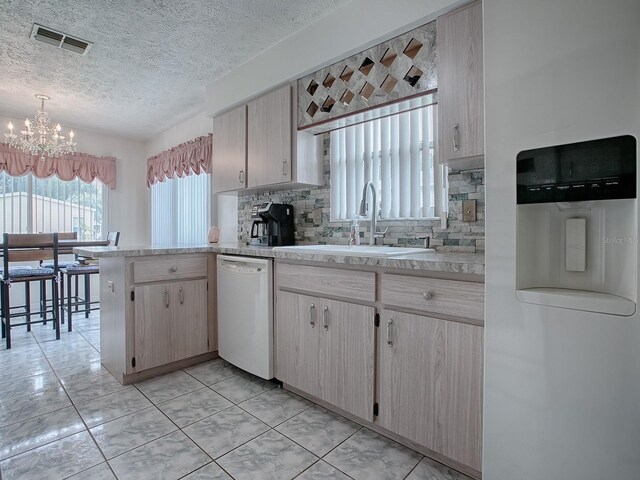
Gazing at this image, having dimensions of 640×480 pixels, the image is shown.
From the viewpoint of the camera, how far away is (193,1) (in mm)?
2102

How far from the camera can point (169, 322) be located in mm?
2414

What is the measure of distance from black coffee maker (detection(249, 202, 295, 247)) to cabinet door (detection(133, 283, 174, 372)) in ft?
2.61

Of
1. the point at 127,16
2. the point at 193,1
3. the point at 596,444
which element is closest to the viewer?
the point at 596,444

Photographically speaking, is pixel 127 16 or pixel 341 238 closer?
pixel 127 16

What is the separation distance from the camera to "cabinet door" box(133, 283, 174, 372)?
7.43 feet

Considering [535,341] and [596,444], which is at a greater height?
[535,341]

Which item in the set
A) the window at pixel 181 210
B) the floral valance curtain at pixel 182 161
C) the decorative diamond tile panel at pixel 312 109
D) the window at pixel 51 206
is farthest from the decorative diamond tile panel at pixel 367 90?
the window at pixel 51 206

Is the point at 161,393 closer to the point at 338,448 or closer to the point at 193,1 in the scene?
the point at 338,448

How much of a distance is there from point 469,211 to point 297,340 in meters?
1.20

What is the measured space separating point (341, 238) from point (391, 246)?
0.45 meters

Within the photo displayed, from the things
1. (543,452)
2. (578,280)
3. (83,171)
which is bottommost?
(543,452)

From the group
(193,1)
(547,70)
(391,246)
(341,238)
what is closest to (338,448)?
(391,246)

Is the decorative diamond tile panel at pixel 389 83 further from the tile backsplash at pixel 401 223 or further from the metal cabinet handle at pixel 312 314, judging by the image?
the metal cabinet handle at pixel 312 314

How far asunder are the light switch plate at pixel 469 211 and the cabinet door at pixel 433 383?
699 mm
